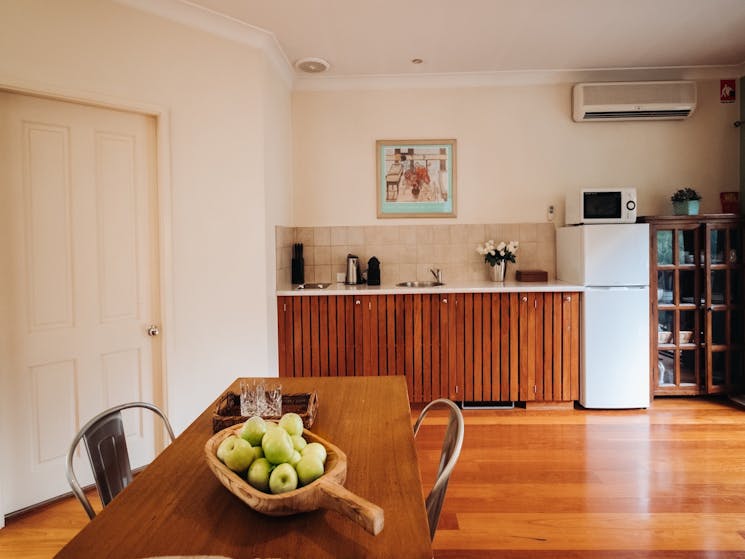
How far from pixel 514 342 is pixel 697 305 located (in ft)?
5.06

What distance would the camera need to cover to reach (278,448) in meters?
1.07

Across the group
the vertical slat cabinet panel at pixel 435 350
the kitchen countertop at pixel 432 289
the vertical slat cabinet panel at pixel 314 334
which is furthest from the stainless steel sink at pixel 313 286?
the vertical slat cabinet panel at pixel 435 350

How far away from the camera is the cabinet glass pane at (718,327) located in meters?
4.14

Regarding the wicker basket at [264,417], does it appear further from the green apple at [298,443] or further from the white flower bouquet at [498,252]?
the white flower bouquet at [498,252]

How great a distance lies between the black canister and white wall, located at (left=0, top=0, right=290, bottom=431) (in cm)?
115

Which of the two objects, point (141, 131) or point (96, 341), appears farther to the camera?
point (141, 131)

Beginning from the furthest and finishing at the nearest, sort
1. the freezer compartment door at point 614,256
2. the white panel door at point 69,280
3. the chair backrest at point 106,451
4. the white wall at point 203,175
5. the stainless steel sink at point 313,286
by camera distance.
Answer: the stainless steel sink at point 313,286 < the freezer compartment door at point 614,256 < the white wall at point 203,175 < the white panel door at point 69,280 < the chair backrest at point 106,451

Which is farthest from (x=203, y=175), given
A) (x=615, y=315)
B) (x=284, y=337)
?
(x=615, y=315)

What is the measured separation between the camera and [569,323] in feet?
13.0

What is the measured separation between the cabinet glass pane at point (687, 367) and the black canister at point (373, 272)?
2.52 metres

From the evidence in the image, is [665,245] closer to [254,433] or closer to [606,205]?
[606,205]

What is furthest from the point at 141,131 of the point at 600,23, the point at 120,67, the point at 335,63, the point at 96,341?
the point at 600,23

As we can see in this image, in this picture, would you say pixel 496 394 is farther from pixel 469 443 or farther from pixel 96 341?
pixel 96 341

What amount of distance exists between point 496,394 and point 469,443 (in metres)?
0.75
